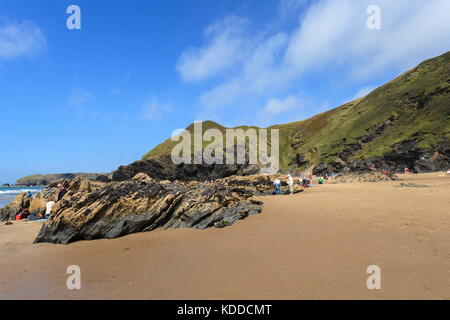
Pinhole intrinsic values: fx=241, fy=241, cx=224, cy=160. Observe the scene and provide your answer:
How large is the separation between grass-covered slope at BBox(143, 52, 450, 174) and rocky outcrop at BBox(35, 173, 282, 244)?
7628 centimetres

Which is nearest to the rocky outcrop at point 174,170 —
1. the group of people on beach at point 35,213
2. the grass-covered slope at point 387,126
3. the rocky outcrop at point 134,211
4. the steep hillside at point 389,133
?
the steep hillside at point 389,133

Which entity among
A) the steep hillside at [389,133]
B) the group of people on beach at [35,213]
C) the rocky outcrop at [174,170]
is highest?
the steep hillside at [389,133]

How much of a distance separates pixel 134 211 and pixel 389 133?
10406 cm

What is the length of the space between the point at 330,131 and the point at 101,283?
462ft

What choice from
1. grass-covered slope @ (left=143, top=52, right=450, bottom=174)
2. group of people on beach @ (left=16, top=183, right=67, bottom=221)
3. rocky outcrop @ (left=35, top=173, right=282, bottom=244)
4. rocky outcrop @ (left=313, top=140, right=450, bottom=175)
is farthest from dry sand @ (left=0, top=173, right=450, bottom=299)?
grass-covered slope @ (left=143, top=52, right=450, bottom=174)

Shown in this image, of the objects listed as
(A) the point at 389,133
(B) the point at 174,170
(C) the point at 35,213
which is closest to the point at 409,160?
(A) the point at 389,133

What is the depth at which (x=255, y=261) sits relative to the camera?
24.3ft

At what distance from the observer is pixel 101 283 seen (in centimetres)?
637

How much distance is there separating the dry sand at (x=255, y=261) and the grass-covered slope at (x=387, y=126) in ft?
245

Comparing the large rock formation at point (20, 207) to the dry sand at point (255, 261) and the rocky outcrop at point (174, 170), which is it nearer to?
the dry sand at point (255, 261)

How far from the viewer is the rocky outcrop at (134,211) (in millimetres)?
11164

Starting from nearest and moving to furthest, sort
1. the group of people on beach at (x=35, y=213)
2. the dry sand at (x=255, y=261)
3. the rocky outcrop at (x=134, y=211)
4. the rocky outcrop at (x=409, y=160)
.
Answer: the dry sand at (x=255, y=261) < the rocky outcrop at (x=134, y=211) < the group of people on beach at (x=35, y=213) < the rocky outcrop at (x=409, y=160)
